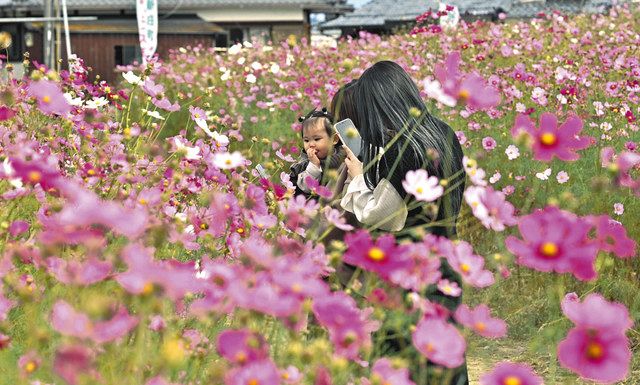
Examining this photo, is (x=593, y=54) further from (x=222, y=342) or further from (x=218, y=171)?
(x=222, y=342)

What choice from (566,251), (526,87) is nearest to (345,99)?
(566,251)

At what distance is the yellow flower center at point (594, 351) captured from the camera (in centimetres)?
119

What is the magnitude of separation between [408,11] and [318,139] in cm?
2605

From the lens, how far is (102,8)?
2605 cm

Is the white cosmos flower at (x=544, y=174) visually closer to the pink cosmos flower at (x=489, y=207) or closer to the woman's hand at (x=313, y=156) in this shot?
the woman's hand at (x=313, y=156)

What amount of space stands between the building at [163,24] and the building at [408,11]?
0.76m

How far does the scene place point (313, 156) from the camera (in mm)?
3441

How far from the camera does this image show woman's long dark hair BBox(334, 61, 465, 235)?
253cm

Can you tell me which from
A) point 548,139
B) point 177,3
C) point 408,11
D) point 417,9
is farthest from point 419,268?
point 408,11

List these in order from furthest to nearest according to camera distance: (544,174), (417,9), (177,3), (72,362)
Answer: (417,9) → (177,3) → (544,174) → (72,362)

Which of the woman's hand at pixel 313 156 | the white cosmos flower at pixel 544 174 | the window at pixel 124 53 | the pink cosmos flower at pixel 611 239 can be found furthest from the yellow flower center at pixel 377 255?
the window at pixel 124 53

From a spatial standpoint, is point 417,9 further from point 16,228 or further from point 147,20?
point 16,228

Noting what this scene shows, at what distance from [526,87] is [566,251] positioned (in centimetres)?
537

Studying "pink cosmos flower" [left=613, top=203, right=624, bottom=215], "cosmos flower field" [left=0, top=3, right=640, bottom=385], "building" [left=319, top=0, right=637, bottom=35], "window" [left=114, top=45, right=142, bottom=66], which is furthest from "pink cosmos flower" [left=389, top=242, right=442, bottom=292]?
"building" [left=319, top=0, right=637, bottom=35]
